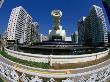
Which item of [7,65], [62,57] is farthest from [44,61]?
[7,65]

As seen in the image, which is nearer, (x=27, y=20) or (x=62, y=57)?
(x=62, y=57)

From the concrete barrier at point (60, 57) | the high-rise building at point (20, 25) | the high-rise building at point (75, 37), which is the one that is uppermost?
the high-rise building at point (20, 25)

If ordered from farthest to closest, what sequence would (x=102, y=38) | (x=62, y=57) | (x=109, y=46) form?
(x=109, y=46) → (x=102, y=38) → (x=62, y=57)

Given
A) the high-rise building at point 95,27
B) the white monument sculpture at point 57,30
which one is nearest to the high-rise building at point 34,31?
the white monument sculpture at point 57,30

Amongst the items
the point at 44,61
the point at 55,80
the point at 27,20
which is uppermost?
the point at 27,20

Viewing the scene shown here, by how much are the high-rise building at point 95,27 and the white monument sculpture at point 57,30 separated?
57 centimetres

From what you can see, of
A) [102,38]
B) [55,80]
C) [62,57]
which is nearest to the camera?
[55,80]

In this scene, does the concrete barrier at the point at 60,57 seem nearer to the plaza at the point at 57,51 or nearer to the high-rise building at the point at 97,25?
the plaza at the point at 57,51

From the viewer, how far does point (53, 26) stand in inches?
226

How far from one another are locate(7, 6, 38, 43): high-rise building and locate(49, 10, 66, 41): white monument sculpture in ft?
1.91

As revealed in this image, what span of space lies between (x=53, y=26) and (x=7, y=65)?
4.45 ft

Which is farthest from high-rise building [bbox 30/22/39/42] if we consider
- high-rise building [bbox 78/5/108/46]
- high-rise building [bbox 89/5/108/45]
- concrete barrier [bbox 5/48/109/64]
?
high-rise building [bbox 89/5/108/45]

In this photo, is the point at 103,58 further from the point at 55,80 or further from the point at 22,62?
the point at 22,62

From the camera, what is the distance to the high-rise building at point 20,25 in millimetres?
5671
